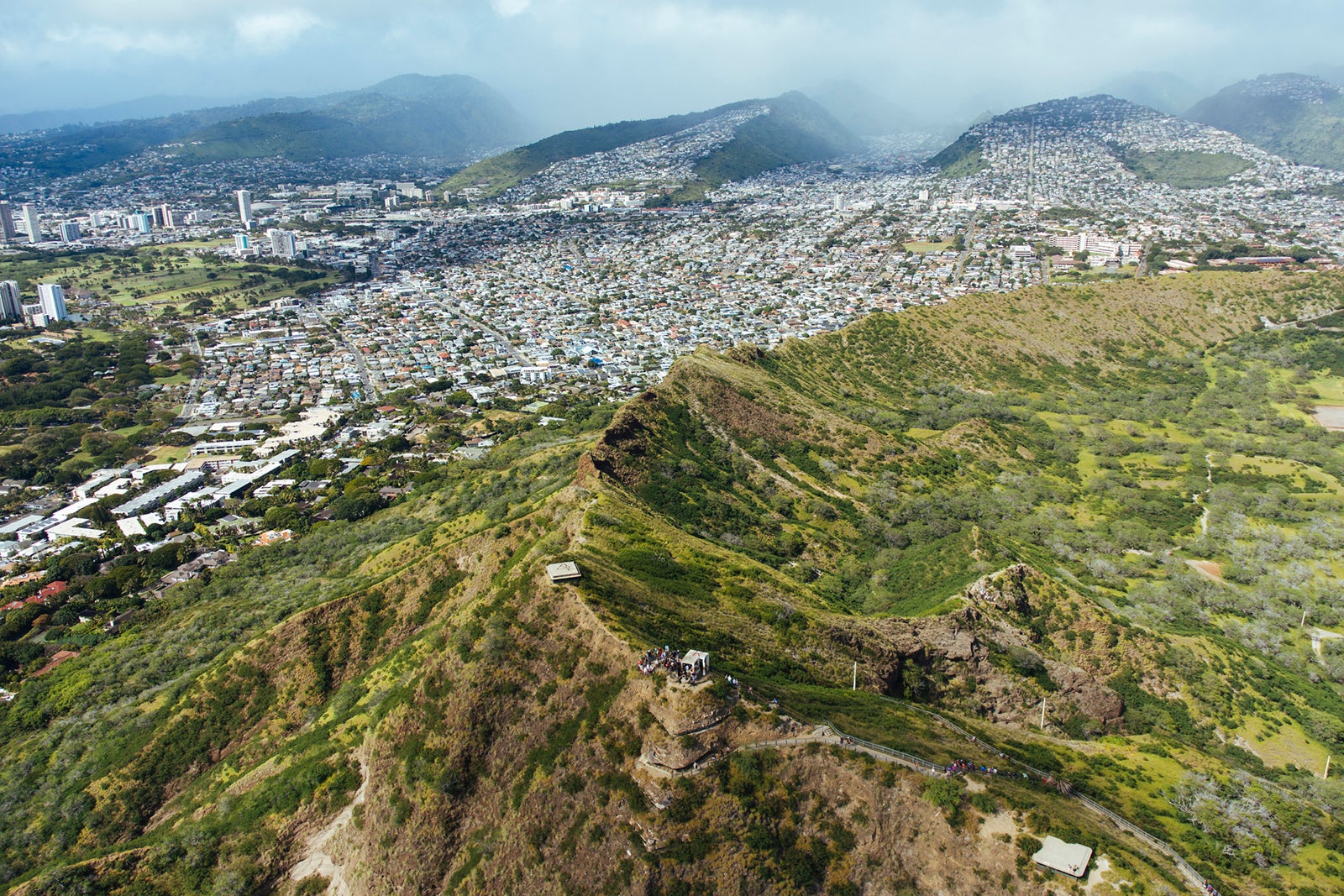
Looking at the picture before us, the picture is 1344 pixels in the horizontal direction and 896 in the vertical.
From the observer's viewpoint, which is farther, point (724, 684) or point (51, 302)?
point (51, 302)

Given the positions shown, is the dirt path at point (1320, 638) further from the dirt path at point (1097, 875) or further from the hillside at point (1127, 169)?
the hillside at point (1127, 169)

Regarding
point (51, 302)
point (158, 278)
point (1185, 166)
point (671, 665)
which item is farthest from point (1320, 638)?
point (1185, 166)

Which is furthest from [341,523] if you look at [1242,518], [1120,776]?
[1242,518]

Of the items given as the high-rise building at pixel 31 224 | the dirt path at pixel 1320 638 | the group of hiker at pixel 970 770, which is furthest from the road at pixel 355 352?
the high-rise building at pixel 31 224

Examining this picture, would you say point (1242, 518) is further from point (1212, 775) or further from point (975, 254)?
point (975, 254)

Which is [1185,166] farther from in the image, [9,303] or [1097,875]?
[9,303]

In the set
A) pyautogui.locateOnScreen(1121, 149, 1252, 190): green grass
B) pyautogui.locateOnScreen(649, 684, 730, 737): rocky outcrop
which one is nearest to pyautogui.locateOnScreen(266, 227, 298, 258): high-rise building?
pyautogui.locateOnScreen(649, 684, 730, 737): rocky outcrop
